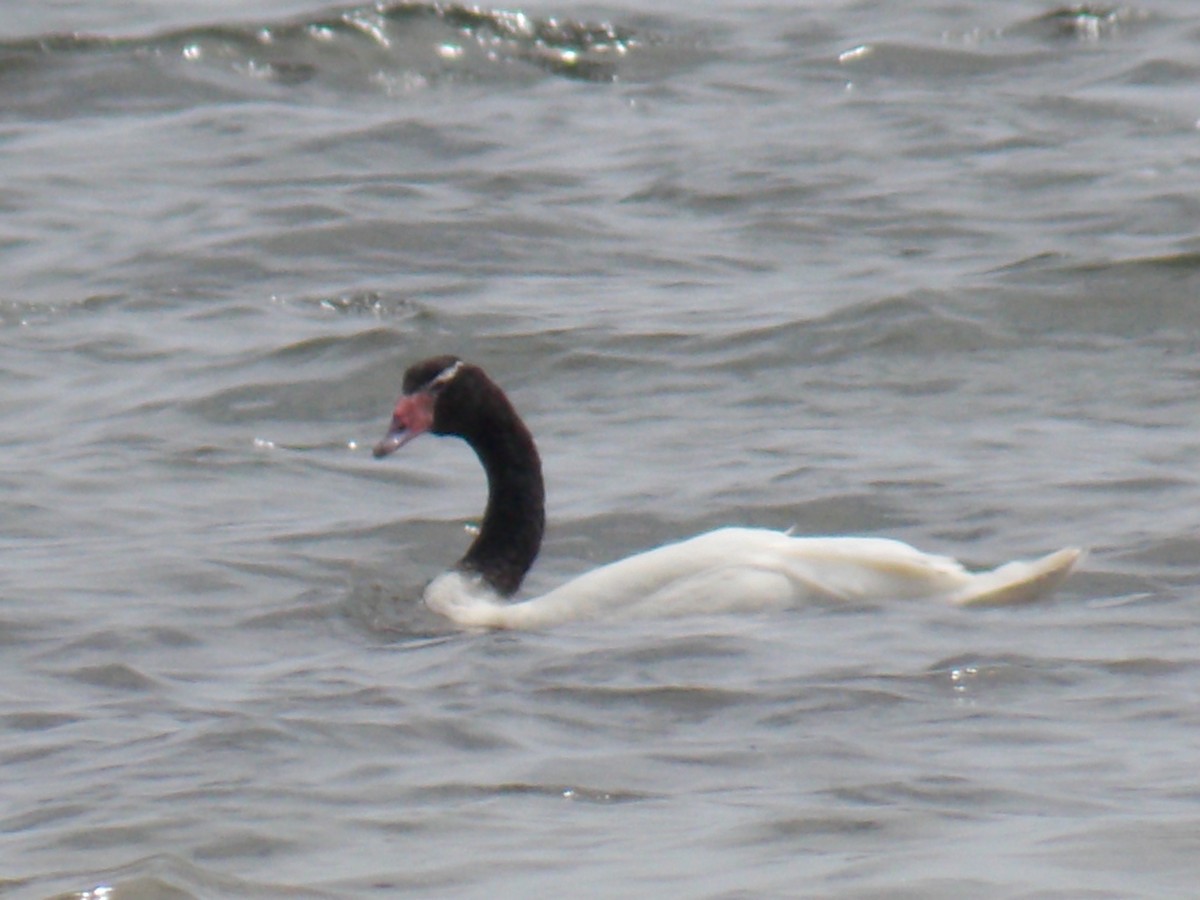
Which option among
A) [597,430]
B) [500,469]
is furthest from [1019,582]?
[597,430]

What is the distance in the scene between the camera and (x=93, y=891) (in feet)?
17.6

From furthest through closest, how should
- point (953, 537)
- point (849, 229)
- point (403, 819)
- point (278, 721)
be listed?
1. point (849, 229)
2. point (953, 537)
3. point (278, 721)
4. point (403, 819)

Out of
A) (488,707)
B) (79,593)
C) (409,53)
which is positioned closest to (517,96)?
(409,53)

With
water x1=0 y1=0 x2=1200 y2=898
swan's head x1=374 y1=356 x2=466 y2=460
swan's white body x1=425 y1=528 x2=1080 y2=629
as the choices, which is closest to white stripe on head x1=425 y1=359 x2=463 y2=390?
swan's head x1=374 y1=356 x2=466 y2=460

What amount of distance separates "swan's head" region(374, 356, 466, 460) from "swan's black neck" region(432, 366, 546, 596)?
2cm

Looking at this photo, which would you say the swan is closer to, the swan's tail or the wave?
the swan's tail

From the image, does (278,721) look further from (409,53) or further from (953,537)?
(409,53)

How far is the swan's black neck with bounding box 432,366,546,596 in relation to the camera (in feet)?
29.7

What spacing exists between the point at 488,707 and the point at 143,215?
9070mm

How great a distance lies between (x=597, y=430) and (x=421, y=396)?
84.9 inches

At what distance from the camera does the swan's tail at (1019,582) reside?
7863 millimetres

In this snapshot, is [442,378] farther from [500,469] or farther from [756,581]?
[756,581]

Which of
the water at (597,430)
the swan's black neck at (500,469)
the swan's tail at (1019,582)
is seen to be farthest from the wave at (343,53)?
the swan's tail at (1019,582)

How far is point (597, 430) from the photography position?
36.8ft
